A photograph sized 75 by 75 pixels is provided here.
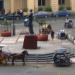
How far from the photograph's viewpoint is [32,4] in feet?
239


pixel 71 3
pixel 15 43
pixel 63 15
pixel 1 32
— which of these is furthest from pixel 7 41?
pixel 71 3

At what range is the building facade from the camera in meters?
73.1

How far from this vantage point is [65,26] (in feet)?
177

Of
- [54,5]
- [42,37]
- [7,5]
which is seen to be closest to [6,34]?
[42,37]

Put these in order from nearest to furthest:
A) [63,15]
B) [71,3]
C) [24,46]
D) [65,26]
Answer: [24,46]
[65,26]
[63,15]
[71,3]

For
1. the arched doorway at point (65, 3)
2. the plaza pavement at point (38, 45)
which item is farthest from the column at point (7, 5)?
the plaza pavement at point (38, 45)

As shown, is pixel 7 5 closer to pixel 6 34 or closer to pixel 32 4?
pixel 32 4

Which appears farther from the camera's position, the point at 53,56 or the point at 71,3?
the point at 71,3

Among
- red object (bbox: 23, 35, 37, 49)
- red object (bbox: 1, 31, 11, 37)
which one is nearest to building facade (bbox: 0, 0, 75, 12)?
red object (bbox: 1, 31, 11, 37)

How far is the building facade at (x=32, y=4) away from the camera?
7312cm

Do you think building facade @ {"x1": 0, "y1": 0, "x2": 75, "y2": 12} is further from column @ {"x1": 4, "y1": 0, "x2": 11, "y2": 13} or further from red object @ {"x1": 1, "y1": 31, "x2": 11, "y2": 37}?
red object @ {"x1": 1, "y1": 31, "x2": 11, "y2": 37}

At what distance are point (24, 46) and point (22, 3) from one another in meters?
40.6

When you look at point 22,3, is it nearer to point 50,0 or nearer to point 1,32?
point 50,0

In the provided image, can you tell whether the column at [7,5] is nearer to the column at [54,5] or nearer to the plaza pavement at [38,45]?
the column at [54,5]
